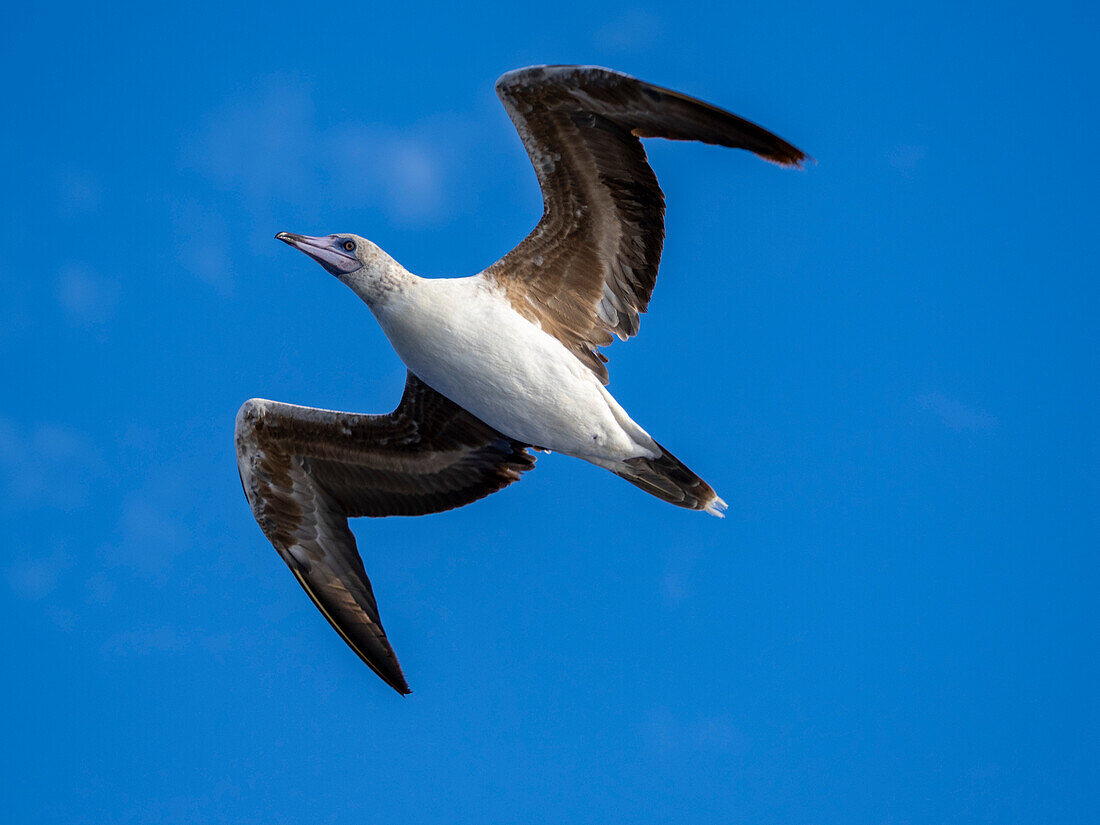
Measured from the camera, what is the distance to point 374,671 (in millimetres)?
11289

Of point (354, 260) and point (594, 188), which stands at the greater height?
point (594, 188)

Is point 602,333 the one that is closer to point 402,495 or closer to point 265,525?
point 402,495

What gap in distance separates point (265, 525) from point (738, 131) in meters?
6.16

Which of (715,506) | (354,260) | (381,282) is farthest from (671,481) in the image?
(354,260)

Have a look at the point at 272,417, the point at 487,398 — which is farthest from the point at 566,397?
the point at 272,417

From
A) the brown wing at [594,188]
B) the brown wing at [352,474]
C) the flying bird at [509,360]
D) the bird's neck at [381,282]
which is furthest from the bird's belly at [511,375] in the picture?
the brown wing at [352,474]

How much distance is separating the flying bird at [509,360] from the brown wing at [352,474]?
1 centimetres

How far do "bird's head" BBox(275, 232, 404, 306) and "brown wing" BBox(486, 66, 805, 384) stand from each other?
1034 millimetres

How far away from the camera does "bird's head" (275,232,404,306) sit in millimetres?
10391

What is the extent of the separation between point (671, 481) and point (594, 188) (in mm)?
2908

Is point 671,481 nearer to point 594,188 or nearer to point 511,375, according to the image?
point 511,375

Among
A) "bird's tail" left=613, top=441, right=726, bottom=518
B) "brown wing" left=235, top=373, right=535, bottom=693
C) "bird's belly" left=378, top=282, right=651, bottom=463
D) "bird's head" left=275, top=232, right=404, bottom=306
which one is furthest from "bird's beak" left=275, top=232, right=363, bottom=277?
"bird's tail" left=613, top=441, right=726, bottom=518

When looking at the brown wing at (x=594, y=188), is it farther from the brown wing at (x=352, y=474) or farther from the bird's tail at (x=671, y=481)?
the brown wing at (x=352, y=474)

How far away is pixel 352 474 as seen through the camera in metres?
12.2
